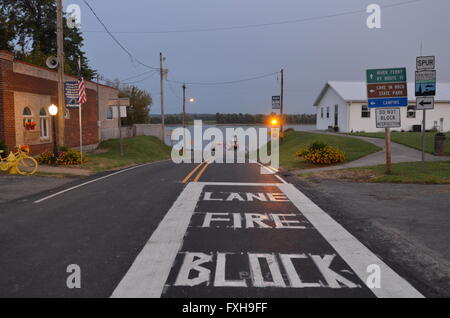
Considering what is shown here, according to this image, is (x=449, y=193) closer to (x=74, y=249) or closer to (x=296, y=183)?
(x=296, y=183)

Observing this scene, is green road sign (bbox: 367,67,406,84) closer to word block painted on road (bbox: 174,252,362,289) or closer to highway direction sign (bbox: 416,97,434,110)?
highway direction sign (bbox: 416,97,434,110)

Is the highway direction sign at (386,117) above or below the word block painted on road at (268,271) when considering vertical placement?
above

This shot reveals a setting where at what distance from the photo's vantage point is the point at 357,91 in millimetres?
41438

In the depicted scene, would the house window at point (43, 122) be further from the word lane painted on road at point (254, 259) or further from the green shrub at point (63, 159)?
the word lane painted on road at point (254, 259)

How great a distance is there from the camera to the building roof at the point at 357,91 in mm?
38969

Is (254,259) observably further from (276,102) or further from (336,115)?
(336,115)

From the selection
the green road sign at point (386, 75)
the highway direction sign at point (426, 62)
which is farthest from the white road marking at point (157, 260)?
the highway direction sign at point (426, 62)

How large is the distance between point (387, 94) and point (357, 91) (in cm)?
2835

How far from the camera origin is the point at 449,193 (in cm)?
1107

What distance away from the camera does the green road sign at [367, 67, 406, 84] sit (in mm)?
14445

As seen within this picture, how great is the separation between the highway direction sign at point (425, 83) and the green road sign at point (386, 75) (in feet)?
1.98

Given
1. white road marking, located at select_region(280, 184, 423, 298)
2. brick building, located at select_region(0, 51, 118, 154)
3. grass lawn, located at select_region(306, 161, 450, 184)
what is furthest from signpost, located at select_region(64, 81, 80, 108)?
white road marking, located at select_region(280, 184, 423, 298)

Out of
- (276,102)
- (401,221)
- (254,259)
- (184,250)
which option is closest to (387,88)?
(401,221)
